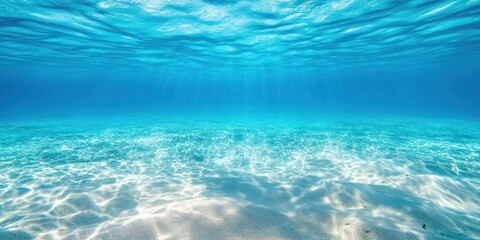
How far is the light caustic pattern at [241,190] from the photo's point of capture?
386 centimetres

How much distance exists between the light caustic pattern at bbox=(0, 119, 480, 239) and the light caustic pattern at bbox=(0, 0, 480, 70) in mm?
7616

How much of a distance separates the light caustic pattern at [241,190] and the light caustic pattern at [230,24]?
762 cm

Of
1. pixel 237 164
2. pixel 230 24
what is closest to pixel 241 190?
pixel 237 164

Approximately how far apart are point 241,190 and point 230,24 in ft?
42.1

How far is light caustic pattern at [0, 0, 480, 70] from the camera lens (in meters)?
12.5

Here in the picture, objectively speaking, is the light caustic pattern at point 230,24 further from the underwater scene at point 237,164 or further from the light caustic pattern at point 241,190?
the light caustic pattern at point 241,190

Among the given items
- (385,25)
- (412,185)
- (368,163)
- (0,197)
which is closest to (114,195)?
(0,197)

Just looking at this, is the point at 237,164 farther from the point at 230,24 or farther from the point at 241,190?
the point at 230,24

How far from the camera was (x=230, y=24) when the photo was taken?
52.5 ft

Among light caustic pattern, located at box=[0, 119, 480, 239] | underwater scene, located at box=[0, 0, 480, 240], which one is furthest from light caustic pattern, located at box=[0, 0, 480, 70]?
light caustic pattern, located at box=[0, 119, 480, 239]

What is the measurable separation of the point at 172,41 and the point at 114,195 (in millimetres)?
17024

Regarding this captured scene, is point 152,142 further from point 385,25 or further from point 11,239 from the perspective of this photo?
point 385,25

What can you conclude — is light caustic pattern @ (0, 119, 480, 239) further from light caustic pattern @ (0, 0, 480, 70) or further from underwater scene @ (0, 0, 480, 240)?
light caustic pattern @ (0, 0, 480, 70)

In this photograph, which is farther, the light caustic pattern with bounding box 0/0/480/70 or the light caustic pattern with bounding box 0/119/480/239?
the light caustic pattern with bounding box 0/0/480/70
